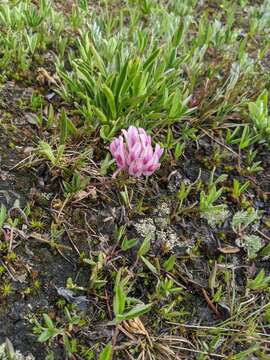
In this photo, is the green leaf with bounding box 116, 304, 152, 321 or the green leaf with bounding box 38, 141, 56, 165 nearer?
the green leaf with bounding box 116, 304, 152, 321

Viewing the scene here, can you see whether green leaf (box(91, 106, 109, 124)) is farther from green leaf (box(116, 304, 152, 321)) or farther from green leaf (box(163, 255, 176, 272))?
green leaf (box(116, 304, 152, 321))

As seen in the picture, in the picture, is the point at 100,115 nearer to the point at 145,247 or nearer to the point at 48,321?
the point at 145,247

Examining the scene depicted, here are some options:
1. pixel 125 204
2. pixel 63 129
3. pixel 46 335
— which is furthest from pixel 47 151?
pixel 46 335

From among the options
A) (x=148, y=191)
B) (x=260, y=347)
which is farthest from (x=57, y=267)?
(x=260, y=347)

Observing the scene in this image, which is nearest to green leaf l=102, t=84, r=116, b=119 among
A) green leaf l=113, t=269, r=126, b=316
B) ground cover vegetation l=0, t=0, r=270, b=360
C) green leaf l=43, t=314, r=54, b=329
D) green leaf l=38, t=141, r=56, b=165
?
ground cover vegetation l=0, t=0, r=270, b=360

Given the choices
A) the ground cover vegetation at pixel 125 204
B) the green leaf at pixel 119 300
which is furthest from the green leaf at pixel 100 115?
the green leaf at pixel 119 300

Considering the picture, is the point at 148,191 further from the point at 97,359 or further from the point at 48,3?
the point at 48,3

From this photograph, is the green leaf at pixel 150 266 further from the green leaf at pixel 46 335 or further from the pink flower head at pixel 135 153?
the green leaf at pixel 46 335
